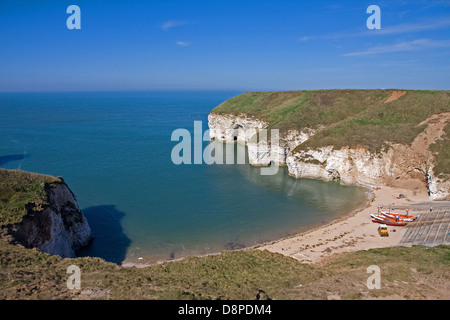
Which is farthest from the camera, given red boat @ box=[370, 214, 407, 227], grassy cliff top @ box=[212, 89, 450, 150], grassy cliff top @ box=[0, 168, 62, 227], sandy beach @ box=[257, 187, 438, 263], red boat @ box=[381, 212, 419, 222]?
grassy cliff top @ box=[212, 89, 450, 150]

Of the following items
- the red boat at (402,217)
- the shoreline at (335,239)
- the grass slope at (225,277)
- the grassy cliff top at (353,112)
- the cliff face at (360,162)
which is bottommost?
the shoreline at (335,239)

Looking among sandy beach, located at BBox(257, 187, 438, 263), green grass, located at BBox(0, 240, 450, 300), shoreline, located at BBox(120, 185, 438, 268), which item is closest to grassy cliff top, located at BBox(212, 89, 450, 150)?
shoreline, located at BBox(120, 185, 438, 268)

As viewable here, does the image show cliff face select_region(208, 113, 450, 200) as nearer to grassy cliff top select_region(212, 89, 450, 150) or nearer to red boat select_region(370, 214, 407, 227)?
grassy cliff top select_region(212, 89, 450, 150)

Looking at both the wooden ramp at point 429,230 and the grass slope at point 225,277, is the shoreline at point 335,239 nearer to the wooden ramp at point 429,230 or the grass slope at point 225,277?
the wooden ramp at point 429,230

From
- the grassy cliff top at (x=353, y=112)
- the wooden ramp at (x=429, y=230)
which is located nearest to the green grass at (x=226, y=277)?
the wooden ramp at (x=429, y=230)
